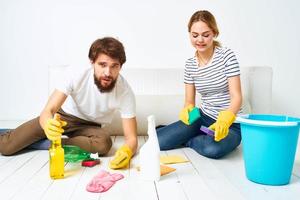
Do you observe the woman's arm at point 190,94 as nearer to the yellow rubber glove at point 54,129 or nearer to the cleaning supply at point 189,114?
the cleaning supply at point 189,114

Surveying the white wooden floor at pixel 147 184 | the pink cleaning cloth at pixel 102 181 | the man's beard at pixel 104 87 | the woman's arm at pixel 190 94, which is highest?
the man's beard at pixel 104 87

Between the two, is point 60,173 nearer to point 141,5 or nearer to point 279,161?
point 279,161

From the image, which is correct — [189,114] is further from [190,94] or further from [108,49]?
[108,49]

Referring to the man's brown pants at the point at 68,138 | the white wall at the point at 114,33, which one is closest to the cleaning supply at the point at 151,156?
the man's brown pants at the point at 68,138

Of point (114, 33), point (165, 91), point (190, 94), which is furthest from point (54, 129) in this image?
point (114, 33)

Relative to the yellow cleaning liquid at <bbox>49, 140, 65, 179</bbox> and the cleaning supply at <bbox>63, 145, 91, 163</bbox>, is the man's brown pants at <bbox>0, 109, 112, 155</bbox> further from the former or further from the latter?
the yellow cleaning liquid at <bbox>49, 140, 65, 179</bbox>

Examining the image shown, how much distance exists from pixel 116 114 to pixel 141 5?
2.80 feet

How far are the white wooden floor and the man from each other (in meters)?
0.11

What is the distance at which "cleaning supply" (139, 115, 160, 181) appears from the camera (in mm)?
1236

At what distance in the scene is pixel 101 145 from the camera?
1596 millimetres

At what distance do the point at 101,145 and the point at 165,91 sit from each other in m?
0.73

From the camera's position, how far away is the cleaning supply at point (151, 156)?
124cm

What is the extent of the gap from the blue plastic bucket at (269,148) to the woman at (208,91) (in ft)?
0.76

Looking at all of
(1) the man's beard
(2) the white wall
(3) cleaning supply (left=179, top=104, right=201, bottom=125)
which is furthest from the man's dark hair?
(2) the white wall
